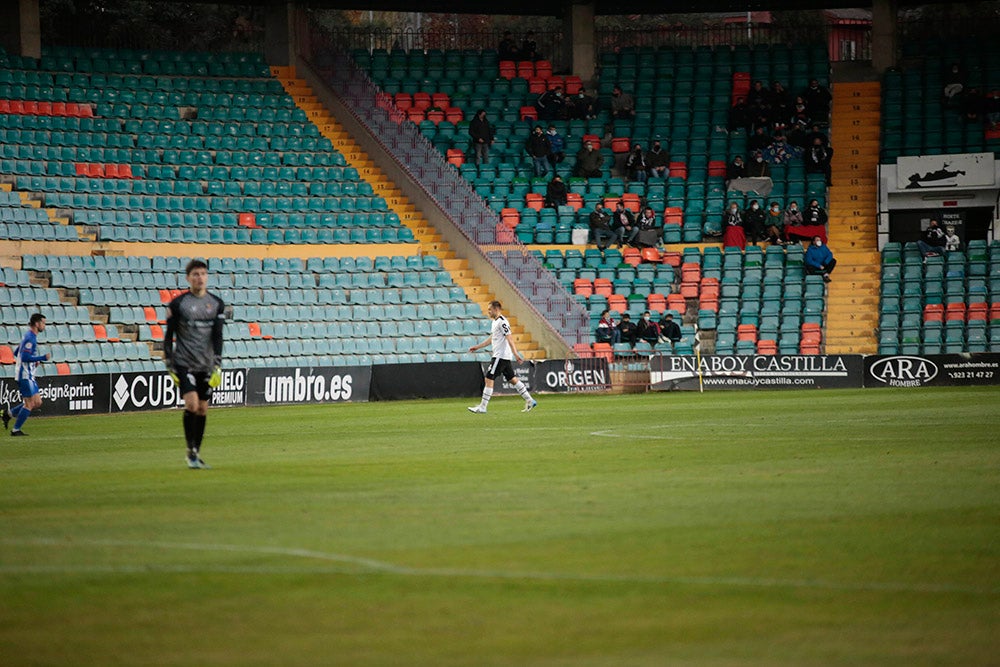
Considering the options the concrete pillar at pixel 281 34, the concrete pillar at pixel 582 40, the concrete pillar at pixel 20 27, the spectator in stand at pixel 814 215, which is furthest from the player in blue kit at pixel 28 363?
the concrete pillar at pixel 582 40

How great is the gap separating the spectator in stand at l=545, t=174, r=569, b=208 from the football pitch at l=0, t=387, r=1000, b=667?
25523 mm

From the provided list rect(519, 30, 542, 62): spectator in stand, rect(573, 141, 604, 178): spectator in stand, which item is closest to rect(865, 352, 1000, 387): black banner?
rect(573, 141, 604, 178): spectator in stand

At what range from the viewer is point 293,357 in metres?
35.7

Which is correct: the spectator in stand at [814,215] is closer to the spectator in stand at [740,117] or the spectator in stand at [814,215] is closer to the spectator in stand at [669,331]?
the spectator in stand at [740,117]

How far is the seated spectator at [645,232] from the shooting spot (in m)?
42.2

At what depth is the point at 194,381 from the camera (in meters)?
15.6

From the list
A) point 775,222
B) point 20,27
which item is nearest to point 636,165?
point 775,222

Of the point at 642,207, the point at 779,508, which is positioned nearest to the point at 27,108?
the point at 642,207

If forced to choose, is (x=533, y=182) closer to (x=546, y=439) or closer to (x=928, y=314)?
(x=928, y=314)

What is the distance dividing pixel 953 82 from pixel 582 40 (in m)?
12.0

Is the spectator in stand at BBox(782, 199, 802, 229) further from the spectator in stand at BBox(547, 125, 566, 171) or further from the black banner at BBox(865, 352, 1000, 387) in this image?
the black banner at BBox(865, 352, 1000, 387)

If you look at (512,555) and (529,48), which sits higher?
(529,48)

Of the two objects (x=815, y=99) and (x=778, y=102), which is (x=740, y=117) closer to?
(x=778, y=102)

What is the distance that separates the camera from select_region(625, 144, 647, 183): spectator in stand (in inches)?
1753
